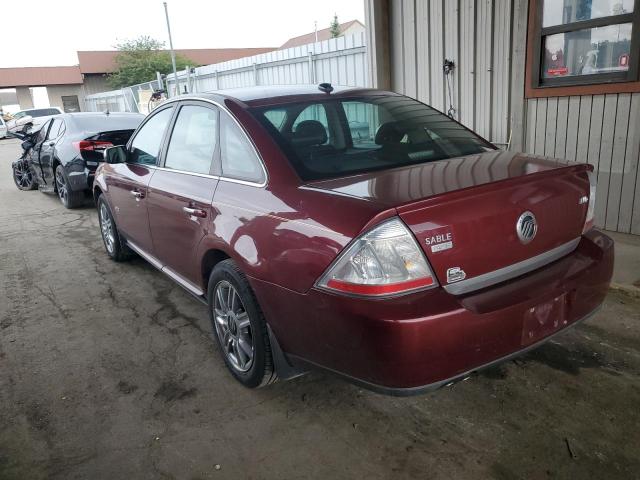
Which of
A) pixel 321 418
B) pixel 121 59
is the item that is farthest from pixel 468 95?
pixel 121 59

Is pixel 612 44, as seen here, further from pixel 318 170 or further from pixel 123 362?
pixel 123 362

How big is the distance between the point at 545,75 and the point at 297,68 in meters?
6.27

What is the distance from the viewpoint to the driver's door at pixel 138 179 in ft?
13.6

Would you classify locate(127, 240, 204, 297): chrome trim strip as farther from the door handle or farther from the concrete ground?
the door handle

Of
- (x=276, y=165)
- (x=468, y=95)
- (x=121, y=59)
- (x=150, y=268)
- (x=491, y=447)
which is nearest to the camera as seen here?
(x=491, y=447)

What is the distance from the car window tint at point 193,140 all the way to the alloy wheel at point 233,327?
78 cm

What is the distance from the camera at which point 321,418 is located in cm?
279

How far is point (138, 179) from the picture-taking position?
14.0ft

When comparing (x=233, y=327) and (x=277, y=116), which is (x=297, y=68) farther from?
(x=233, y=327)

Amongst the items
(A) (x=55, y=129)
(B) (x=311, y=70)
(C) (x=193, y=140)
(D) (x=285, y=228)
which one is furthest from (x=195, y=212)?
(B) (x=311, y=70)

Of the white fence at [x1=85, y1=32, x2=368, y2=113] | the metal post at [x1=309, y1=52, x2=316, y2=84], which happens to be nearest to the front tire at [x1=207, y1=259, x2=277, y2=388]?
the white fence at [x1=85, y1=32, x2=368, y2=113]

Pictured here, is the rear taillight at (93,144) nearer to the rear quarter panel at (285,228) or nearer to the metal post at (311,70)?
the metal post at (311,70)

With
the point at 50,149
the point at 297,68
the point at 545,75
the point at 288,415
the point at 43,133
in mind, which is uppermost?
the point at 297,68

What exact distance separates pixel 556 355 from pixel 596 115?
2.88 metres
